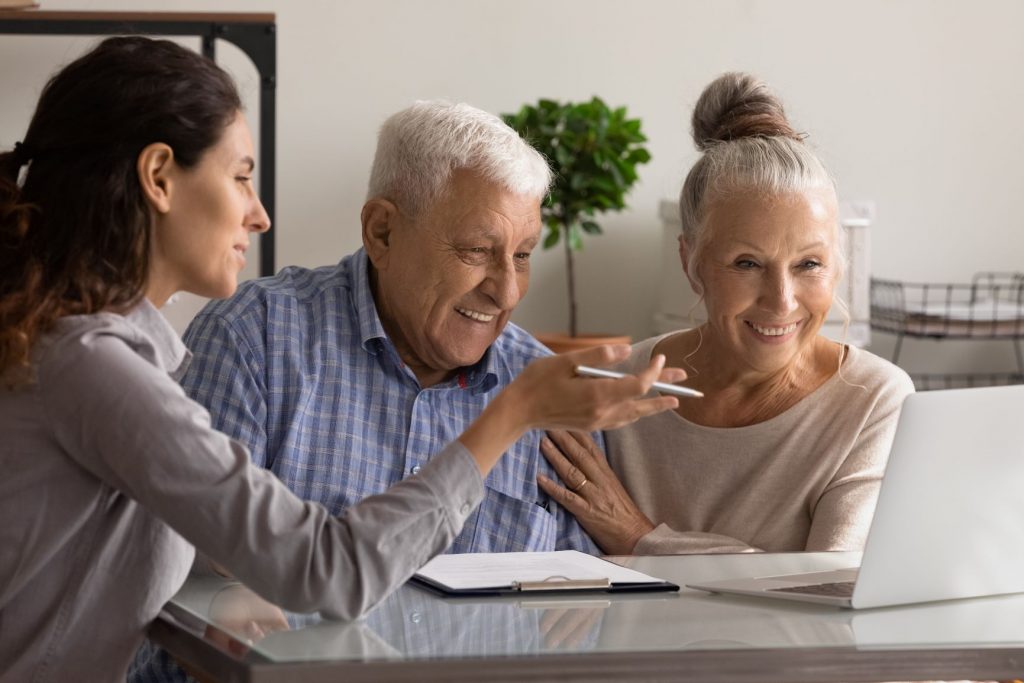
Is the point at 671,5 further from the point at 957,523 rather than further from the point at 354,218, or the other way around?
A: the point at 957,523

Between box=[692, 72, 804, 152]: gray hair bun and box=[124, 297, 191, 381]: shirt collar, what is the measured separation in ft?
3.33

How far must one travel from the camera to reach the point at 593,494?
5.88ft

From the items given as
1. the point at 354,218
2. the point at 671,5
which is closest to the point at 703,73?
the point at 671,5

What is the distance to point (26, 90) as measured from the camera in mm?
3695

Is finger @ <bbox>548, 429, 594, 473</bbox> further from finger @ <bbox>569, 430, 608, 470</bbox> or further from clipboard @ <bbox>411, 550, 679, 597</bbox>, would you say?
clipboard @ <bbox>411, 550, 679, 597</bbox>

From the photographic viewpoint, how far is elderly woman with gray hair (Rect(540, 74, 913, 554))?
180 centimetres

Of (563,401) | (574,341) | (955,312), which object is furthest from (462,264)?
(955,312)

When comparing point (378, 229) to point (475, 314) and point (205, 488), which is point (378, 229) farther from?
point (205, 488)

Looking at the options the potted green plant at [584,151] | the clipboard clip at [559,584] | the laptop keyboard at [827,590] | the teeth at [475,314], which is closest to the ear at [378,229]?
the teeth at [475,314]

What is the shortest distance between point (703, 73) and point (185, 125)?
3109 mm

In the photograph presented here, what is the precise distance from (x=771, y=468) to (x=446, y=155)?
Result: 24.9 inches

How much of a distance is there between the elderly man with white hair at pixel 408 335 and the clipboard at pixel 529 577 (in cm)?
27

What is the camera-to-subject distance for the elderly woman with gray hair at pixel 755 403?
71.0 inches

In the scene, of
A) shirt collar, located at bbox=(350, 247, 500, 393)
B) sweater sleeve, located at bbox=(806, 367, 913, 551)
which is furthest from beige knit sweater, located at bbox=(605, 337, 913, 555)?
shirt collar, located at bbox=(350, 247, 500, 393)
